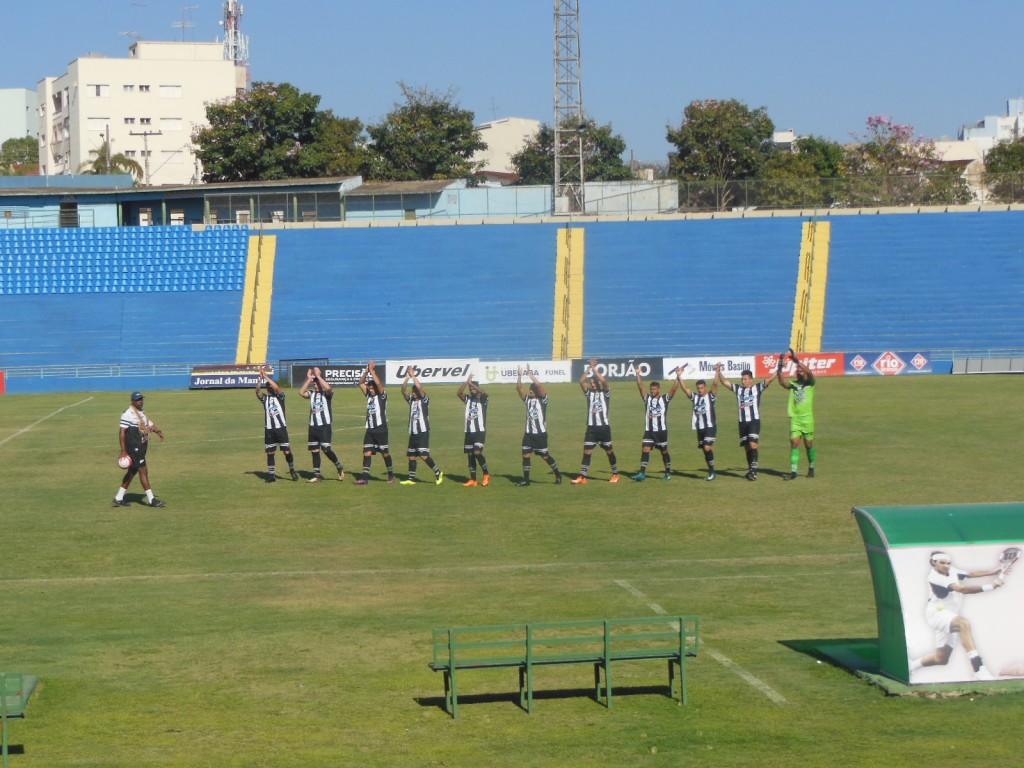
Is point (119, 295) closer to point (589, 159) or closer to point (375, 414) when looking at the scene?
point (375, 414)

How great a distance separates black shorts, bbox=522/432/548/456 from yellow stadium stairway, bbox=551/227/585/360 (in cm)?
2827

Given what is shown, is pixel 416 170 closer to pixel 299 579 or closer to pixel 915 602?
pixel 299 579

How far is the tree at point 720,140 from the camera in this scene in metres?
89.9

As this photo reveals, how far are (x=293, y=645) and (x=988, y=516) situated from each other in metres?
7.10

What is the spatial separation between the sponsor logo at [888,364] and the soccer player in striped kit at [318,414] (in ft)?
94.8

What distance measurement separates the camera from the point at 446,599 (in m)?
15.3

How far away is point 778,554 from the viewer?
714 inches

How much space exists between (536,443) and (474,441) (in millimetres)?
1224

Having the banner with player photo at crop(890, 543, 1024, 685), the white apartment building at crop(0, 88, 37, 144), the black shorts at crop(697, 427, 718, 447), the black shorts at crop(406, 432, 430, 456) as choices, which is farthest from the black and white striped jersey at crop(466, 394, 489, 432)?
the white apartment building at crop(0, 88, 37, 144)

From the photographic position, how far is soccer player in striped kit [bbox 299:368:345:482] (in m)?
24.2

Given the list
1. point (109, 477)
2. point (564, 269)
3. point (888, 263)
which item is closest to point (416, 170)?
point (564, 269)

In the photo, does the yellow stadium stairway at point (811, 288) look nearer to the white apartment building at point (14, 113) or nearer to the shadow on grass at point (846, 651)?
the shadow on grass at point (846, 651)

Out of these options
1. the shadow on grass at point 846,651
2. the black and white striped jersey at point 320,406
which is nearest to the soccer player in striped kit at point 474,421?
the black and white striped jersey at point 320,406

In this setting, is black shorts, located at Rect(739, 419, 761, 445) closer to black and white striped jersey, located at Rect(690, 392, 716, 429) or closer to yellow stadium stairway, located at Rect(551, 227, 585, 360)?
black and white striped jersey, located at Rect(690, 392, 716, 429)
